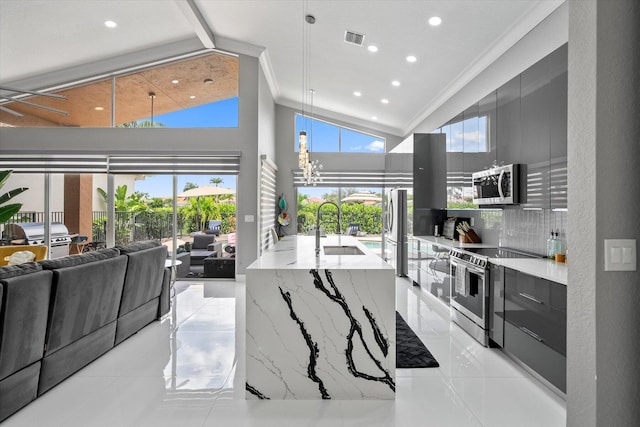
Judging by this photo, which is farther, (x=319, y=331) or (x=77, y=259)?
(x=77, y=259)

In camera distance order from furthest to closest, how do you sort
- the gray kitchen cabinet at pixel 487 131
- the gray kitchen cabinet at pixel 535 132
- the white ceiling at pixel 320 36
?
1. the white ceiling at pixel 320 36
2. the gray kitchen cabinet at pixel 487 131
3. the gray kitchen cabinet at pixel 535 132

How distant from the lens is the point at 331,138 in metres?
8.04

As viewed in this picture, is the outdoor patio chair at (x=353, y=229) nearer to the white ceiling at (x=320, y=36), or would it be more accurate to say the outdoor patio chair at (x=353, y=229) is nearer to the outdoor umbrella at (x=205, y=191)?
the white ceiling at (x=320, y=36)

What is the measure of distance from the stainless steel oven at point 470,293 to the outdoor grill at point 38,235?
6.66 m

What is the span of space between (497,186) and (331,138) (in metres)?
5.11

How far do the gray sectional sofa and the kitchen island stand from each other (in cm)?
134

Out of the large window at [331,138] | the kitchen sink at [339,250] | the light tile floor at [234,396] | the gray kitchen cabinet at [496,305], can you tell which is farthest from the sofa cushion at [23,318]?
the large window at [331,138]

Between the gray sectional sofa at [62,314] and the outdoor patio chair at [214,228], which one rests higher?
the outdoor patio chair at [214,228]

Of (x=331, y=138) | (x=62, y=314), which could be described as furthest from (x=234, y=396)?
(x=331, y=138)

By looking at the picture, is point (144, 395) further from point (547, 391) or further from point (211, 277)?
point (211, 277)

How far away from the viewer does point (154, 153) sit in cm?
616

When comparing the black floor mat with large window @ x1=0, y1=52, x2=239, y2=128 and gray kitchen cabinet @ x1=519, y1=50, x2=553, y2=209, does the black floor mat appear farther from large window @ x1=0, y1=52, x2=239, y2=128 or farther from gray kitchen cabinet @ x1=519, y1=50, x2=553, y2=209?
large window @ x1=0, y1=52, x2=239, y2=128

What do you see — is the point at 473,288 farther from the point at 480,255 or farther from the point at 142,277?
the point at 142,277

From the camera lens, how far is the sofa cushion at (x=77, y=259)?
2488 millimetres
